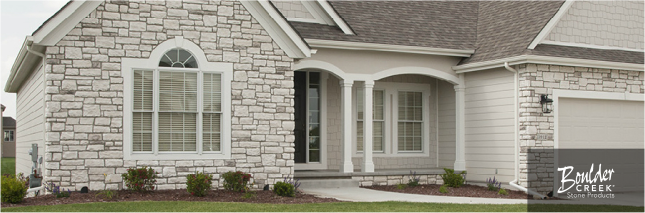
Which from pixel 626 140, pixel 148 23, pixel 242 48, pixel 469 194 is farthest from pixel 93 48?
pixel 626 140

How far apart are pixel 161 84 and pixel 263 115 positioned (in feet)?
→ 6.17

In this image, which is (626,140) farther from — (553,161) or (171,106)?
(171,106)

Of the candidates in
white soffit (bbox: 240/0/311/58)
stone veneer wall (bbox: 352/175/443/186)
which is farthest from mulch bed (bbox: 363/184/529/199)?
white soffit (bbox: 240/0/311/58)

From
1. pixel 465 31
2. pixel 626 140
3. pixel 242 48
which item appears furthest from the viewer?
pixel 465 31

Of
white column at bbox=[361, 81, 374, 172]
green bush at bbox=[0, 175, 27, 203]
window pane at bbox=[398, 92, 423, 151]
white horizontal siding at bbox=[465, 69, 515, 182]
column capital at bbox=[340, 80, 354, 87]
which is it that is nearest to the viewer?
green bush at bbox=[0, 175, 27, 203]

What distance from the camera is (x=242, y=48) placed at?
12.1m

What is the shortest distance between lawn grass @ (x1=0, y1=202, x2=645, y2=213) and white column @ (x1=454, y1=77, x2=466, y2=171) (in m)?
4.42

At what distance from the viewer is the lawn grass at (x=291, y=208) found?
9.38 m

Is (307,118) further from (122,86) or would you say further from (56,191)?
(56,191)

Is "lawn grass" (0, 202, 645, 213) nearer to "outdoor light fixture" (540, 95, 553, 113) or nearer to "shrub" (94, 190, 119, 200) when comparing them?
"shrub" (94, 190, 119, 200)

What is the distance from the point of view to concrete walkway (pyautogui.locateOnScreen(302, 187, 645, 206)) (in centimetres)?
1137

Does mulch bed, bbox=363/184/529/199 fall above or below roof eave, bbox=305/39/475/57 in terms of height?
below

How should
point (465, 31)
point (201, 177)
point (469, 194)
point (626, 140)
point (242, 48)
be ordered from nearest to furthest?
point (201, 177) → point (242, 48) → point (469, 194) → point (626, 140) → point (465, 31)

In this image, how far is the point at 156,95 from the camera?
451 inches
